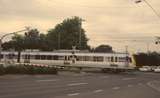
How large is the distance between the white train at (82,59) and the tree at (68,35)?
208 ft

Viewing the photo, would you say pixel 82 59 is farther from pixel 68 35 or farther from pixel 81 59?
pixel 68 35

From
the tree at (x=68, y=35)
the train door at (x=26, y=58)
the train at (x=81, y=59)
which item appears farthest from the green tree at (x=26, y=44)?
the train at (x=81, y=59)

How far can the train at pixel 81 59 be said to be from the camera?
74.2 m

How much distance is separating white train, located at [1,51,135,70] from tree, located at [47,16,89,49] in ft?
208

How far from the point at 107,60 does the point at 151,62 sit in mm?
56438

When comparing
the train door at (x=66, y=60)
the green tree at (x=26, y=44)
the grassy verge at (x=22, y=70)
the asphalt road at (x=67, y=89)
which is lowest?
the asphalt road at (x=67, y=89)

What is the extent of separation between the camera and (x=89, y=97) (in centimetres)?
2261

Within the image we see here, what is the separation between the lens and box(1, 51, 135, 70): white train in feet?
244

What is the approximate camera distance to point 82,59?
256ft

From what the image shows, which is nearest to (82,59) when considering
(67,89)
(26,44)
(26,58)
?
(26,58)

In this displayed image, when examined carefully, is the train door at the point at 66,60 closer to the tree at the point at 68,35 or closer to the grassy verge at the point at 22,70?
the grassy verge at the point at 22,70

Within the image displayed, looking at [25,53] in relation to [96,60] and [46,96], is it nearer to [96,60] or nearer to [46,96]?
[96,60]

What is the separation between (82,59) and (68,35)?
77.5 metres

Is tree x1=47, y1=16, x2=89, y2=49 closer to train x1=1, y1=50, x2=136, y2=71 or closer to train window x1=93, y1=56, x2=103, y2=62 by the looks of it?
train x1=1, y1=50, x2=136, y2=71
